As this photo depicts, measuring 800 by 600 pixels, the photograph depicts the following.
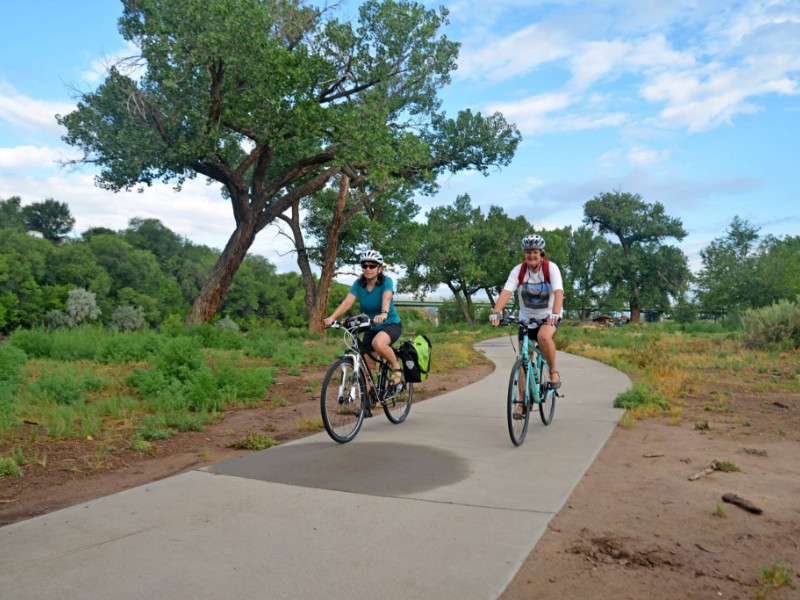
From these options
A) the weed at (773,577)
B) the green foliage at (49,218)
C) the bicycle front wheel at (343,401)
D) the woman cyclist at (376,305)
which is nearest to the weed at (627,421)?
the woman cyclist at (376,305)

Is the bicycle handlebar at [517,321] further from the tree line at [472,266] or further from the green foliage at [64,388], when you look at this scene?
the tree line at [472,266]

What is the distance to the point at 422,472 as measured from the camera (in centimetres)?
527

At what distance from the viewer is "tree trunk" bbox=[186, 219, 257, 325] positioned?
780 inches

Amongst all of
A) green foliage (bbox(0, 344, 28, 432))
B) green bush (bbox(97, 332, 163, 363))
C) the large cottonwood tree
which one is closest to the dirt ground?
green foliage (bbox(0, 344, 28, 432))

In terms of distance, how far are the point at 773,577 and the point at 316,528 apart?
248 cm

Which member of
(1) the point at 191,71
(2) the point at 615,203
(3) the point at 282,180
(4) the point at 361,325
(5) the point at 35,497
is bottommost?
(5) the point at 35,497

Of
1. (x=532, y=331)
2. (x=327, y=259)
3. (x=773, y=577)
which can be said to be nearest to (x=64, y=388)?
(x=532, y=331)

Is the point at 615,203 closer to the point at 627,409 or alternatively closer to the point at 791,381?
the point at 791,381

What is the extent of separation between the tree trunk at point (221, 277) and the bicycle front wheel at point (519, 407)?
14.7 meters

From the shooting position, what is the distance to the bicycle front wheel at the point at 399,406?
297 inches

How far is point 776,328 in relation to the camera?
19922 mm

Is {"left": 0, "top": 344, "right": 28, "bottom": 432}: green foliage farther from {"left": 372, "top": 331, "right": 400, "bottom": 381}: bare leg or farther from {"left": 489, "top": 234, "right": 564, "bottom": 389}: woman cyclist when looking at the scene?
{"left": 489, "top": 234, "right": 564, "bottom": 389}: woman cyclist

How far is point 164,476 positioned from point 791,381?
11.5 metres

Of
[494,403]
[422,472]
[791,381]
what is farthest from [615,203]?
[422,472]
